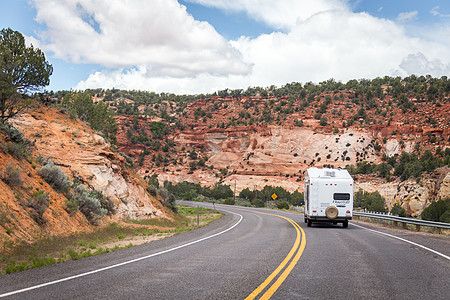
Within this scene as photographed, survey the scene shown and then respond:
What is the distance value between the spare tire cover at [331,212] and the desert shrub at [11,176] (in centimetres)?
1545

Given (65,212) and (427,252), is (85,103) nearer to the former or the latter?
(65,212)

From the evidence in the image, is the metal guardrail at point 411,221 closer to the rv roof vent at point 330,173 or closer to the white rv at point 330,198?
Answer: the white rv at point 330,198

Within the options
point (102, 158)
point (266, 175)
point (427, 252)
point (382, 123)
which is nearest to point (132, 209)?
point (102, 158)

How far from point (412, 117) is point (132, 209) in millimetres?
71372

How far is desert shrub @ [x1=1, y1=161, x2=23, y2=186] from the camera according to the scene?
1361cm

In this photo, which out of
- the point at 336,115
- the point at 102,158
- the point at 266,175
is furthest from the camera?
the point at 336,115

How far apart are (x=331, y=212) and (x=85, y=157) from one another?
48.6 ft

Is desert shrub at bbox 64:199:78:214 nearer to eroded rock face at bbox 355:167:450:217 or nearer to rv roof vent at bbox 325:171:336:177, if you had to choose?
rv roof vent at bbox 325:171:336:177

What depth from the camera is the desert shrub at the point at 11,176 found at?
13608mm

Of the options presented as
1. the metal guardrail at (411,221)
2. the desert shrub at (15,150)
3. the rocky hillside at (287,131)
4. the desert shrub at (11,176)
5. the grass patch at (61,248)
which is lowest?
the grass patch at (61,248)

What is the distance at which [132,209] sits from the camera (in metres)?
23.4

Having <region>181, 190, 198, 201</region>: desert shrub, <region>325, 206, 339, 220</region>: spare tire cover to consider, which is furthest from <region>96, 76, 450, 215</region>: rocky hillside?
<region>325, 206, 339, 220</region>: spare tire cover

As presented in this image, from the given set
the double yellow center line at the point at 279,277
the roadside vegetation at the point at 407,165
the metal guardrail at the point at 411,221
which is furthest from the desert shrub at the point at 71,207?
the roadside vegetation at the point at 407,165

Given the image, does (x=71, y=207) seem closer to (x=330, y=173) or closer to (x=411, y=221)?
(x=330, y=173)
